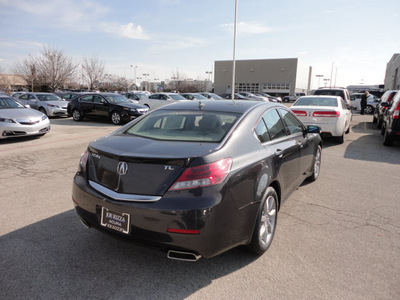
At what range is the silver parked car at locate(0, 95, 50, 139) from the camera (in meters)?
9.16

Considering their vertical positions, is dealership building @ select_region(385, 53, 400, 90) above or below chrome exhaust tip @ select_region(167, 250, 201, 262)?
above

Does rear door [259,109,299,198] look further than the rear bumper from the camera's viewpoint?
Yes

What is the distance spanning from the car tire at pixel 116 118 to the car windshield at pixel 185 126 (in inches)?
465

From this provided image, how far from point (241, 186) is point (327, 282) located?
45.3 inches

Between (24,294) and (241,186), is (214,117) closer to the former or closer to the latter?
(241,186)

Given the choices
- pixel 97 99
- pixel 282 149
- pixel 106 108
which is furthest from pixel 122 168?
pixel 97 99

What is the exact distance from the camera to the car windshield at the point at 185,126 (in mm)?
2980

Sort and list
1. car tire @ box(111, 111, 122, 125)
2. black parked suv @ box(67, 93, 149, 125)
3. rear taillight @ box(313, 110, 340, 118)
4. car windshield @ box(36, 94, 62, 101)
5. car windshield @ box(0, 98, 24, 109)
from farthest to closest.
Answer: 1. car windshield @ box(36, 94, 62, 101)
2. car tire @ box(111, 111, 122, 125)
3. black parked suv @ box(67, 93, 149, 125)
4. car windshield @ box(0, 98, 24, 109)
5. rear taillight @ box(313, 110, 340, 118)

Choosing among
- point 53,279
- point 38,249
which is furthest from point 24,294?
point 38,249

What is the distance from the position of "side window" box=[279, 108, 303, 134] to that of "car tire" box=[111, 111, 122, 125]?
11.8 m

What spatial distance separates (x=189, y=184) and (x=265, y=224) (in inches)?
44.8

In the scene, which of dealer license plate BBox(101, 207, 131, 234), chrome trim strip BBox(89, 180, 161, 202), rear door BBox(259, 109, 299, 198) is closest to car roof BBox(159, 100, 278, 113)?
rear door BBox(259, 109, 299, 198)

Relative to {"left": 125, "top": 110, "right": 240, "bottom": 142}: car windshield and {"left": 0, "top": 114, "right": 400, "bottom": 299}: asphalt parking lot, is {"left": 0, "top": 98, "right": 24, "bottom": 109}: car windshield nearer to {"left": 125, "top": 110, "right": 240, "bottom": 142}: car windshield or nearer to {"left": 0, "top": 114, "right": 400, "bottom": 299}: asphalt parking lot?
{"left": 0, "top": 114, "right": 400, "bottom": 299}: asphalt parking lot

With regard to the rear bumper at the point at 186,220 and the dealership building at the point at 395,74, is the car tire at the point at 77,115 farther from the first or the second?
the dealership building at the point at 395,74
